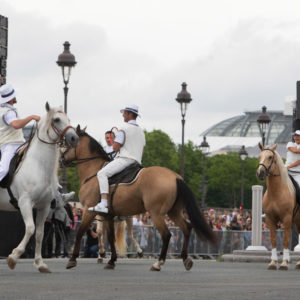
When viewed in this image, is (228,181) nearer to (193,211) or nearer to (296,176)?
(296,176)

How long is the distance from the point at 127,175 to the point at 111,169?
30cm

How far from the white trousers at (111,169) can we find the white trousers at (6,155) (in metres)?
2.25

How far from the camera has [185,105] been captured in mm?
40719

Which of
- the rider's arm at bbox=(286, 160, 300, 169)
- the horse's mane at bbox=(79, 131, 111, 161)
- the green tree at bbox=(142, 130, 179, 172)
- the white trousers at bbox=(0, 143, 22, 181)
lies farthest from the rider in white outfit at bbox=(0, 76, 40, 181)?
the green tree at bbox=(142, 130, 179, 172)

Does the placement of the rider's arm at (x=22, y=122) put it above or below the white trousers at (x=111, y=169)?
above

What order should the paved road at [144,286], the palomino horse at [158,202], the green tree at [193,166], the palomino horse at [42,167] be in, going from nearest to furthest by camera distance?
1. the paved road at [144,286]
2. the palomino horse at [42,167]
3. the palomino horse at [158,202]
4. the green tree at [193,166]

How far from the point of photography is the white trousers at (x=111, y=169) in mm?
16922

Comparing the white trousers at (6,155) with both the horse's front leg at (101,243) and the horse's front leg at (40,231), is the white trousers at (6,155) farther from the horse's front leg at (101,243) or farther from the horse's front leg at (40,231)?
the horse's front leg at (101,243)

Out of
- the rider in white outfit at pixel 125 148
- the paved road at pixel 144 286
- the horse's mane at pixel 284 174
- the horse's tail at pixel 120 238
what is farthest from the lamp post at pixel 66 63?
the paved road at pixel 144 286

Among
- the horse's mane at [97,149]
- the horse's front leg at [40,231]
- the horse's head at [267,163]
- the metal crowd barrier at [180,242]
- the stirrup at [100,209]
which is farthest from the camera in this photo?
the metal crowd barrier at [180,242]

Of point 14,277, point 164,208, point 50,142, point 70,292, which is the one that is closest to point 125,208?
point 164,208

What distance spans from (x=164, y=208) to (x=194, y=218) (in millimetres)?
554

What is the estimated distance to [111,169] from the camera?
17.0m

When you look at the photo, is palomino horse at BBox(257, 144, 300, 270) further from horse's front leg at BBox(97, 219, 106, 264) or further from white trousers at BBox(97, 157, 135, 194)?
horse's front leg at BBox(97, 219, 106, 264)
